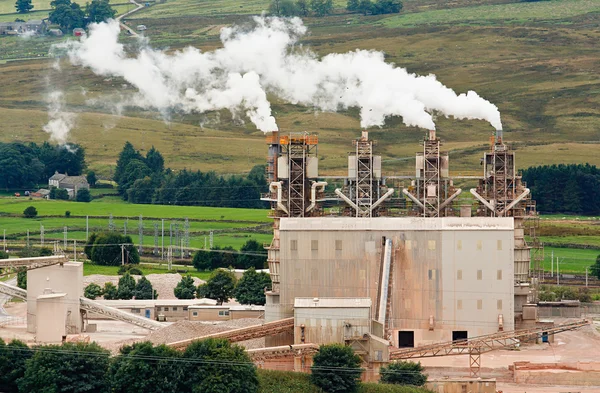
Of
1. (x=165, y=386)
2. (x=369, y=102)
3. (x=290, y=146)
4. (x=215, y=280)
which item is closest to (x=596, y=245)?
(x=369, y=102)

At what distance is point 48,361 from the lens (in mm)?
76125

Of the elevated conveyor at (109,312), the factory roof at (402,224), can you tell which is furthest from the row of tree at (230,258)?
the factory roof at (402,224)

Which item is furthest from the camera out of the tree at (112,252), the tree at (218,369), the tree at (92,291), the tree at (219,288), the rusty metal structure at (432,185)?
the tree at (112,252)

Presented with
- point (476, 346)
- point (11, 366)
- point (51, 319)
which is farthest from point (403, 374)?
point (51, 319)

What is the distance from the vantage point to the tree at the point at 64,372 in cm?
7506

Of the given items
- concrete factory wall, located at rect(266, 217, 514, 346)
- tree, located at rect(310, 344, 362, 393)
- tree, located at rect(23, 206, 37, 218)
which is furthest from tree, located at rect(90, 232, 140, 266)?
tree, located at rect(310, 344, 362, 393)

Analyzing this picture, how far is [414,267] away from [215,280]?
1082 inches

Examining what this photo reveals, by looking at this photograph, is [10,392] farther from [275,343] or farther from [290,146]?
[290,146]

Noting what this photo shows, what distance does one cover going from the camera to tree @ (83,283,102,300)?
4483 inches

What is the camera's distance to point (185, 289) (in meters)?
116

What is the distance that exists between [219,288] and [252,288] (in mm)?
4295

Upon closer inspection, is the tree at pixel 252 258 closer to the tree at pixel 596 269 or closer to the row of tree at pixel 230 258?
the row of tree at pixel 230 258

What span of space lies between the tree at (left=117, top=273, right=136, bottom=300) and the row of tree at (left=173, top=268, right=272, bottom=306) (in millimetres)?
3193

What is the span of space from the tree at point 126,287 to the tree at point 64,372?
1474 inches
